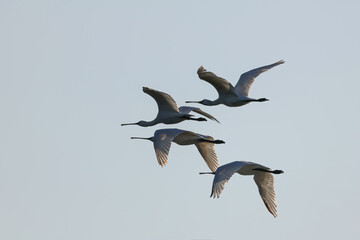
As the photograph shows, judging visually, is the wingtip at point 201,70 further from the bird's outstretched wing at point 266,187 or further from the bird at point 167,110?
the bird's outstretched wing at point 266,187

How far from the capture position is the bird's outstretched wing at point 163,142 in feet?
122

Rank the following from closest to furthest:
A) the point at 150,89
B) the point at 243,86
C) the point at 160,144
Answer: the point at 160,144 → the point at 150,89 → the point at 243,86

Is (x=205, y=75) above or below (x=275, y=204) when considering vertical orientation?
above

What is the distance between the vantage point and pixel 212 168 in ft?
141

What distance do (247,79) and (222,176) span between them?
7.62 metres

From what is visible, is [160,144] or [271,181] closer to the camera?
[160,144]

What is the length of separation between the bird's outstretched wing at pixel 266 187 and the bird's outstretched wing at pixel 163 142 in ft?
12.2

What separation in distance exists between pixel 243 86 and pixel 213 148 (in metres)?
2.69

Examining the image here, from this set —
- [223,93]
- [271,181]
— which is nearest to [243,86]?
[223,93]

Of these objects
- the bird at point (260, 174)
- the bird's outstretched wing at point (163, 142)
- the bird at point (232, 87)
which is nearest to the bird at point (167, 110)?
the bird at point (232, 87)

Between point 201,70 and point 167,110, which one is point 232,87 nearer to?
point 201,70

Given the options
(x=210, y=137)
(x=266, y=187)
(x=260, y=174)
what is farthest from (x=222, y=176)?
(x=210, y=137)

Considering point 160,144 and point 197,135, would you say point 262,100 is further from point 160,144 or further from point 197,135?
point 160,144

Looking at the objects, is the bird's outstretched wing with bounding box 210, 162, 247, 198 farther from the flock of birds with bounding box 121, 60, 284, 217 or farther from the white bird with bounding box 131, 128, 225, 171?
the white bird with bounding box 131, 128, 225, 171
